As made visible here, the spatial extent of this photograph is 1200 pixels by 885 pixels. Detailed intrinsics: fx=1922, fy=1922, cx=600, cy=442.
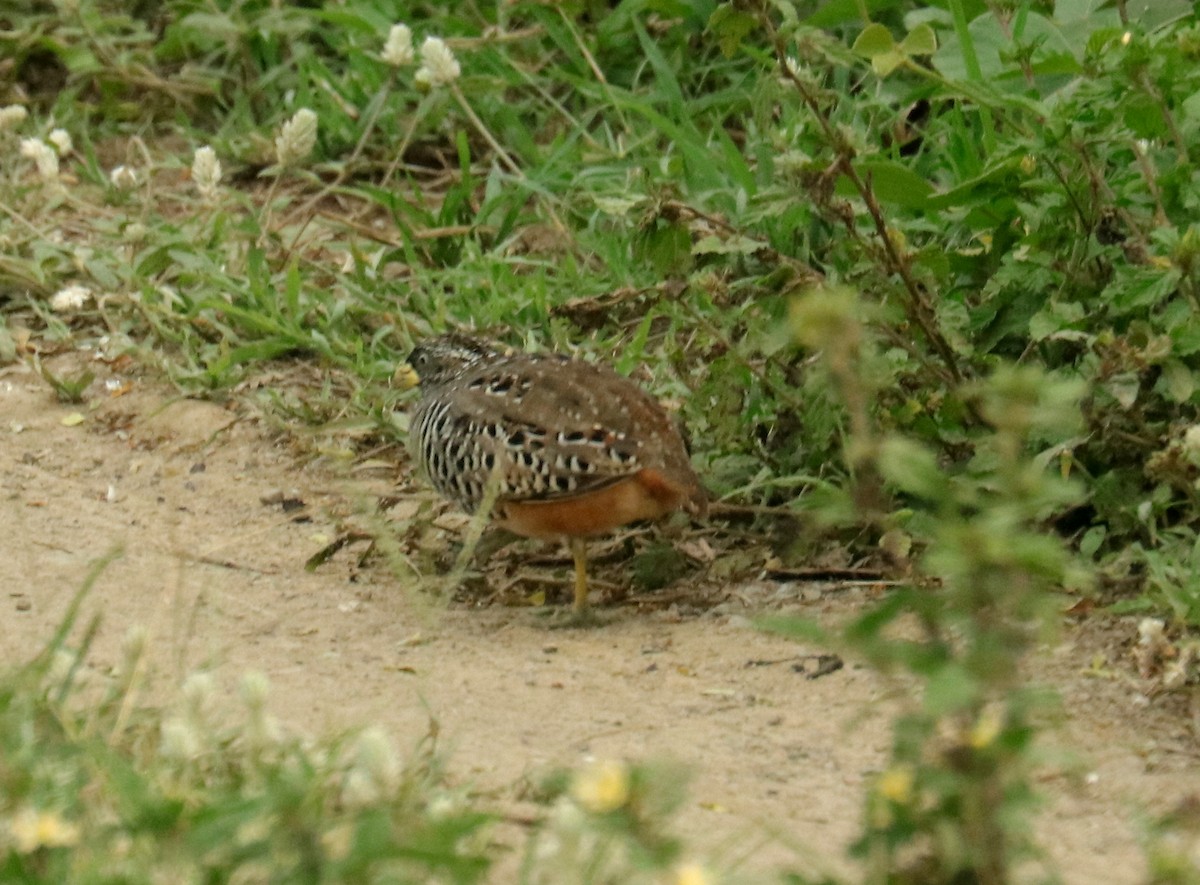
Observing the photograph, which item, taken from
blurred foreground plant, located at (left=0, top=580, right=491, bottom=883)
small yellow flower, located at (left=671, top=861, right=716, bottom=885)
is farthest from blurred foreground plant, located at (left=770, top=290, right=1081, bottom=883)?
blurred foreground plant, located at (left=0, top=580, right=491, bottom=883)

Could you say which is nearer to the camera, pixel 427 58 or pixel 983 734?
pixel 983 734

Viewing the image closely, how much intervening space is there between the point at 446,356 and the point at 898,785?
312 centimetres

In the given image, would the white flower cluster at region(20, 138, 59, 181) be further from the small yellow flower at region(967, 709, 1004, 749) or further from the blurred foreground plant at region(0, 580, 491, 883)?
the small yellow flower at region(967, 709, 1004, 749)

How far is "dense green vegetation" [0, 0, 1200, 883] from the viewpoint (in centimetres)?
269

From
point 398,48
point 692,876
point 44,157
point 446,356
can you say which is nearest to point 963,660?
point 692,876

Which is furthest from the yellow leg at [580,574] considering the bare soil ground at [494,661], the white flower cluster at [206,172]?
the white flower cluster at [206,172]

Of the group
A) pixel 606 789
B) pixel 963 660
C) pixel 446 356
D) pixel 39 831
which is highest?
pixel 963 660

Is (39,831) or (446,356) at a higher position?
(39,831)

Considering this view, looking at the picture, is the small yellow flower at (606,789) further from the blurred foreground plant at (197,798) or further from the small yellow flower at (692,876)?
the blurred foreground plant at (197,798)

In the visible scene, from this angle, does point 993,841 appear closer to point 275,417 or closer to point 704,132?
point 275,417

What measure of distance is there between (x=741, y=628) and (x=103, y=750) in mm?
2067

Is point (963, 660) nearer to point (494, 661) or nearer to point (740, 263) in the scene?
point (494, 661)

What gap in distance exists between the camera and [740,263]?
18.0 ft

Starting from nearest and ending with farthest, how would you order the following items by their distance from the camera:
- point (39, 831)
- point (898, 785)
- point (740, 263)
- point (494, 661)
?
point (898, 785)
point (39, 831)
point (494, 661)
point (740, 263)
